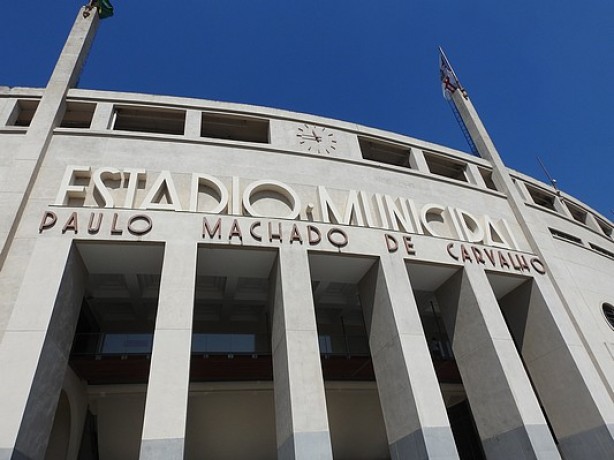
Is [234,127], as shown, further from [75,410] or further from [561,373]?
[561,373]

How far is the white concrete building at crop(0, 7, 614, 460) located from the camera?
11422mm

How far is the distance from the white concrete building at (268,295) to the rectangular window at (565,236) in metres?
0.77

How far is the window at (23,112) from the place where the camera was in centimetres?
1717

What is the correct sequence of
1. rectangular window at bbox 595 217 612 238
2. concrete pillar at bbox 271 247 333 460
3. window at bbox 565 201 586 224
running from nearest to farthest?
concrete pillar at bbox 271 247 333 460
window at bbox 565 201 586 224
rectangular window at bbox 595 217 612 238

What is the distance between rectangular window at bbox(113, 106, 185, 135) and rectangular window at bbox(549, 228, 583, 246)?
21065 millimetres

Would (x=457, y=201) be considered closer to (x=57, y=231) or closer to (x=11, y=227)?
(x=57, y=231)

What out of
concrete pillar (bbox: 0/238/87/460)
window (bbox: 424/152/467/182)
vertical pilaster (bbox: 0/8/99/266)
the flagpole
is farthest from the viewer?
window (bbox: 424/152/467/182)

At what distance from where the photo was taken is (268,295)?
53.9 feet

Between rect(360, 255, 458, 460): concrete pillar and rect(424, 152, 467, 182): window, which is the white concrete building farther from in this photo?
rect(424, 152, 467, 182): window

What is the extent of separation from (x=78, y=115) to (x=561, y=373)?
2331 cm

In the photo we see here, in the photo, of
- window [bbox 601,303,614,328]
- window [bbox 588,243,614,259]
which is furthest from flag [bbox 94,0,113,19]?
window [bbox 588,243,614,259]

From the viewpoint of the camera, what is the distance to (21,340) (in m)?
10.4

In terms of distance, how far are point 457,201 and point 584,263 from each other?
8854 millimetres

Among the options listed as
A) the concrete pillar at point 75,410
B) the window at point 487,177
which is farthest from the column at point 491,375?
the concrete pillar at point 75,410
